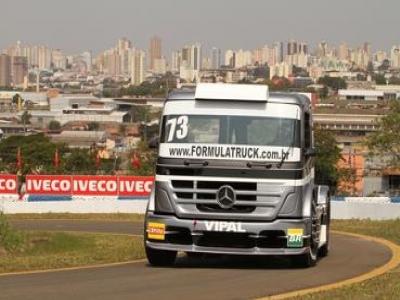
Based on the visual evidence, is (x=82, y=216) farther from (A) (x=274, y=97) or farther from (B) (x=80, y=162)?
(B) (x=80, y=162)

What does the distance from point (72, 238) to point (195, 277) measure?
9.68 meters

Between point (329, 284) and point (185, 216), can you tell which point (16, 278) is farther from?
point (329, 284)

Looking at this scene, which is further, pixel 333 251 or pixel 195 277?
pixel 333 251

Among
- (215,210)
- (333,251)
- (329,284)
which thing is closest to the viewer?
(329,284)

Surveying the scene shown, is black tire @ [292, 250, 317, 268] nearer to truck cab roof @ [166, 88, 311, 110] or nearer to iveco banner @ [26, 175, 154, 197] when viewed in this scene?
truck cab roof @ [166, 88, 311, 110]

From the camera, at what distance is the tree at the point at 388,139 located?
71250 mm

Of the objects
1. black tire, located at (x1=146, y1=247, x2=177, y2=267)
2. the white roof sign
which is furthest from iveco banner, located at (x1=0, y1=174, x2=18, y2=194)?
the white roof sign

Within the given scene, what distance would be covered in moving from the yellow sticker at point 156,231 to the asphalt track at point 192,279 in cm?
49

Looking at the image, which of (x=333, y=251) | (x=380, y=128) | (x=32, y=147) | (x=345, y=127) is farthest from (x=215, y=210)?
(x=345, y=127)

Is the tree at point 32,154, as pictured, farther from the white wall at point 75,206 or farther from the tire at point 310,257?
the tire at point 310,257

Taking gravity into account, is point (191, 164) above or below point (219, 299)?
above

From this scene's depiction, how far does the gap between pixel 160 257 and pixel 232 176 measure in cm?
194

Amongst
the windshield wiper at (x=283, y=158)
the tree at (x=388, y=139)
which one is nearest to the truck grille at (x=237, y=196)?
the windshield wiper at (x=283, y=158)

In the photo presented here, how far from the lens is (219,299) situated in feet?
40.3
